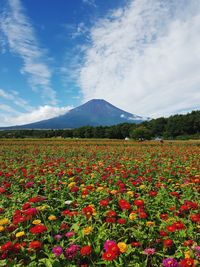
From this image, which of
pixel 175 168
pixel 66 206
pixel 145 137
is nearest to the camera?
pixel 66 206

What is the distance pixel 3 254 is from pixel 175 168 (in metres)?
5.75

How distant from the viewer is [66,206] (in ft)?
14.1

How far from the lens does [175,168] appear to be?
7.34 m

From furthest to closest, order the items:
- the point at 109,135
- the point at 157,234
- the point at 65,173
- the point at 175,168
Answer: the point at 109,135, the point at 175,168, the point at 65,173, the point at 157,234

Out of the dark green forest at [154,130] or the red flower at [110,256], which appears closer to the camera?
the red flower at [110,256]

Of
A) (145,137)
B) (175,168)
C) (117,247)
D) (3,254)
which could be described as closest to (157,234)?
(117,247)

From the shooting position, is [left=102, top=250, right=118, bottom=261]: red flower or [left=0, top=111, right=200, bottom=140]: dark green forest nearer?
[left=102, top=250, right=118, bottom=261]: red flower

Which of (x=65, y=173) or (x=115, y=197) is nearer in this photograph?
(x=115, y=197)

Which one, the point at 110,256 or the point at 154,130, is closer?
the point at 110,256

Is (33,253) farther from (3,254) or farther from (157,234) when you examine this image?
(157,234)

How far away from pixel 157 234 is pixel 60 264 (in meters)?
1.28

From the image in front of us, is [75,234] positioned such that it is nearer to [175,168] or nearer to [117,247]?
[117,247]

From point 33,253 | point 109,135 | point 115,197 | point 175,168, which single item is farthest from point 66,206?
point 109,135

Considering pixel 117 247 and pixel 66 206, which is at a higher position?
pixel 117 247
